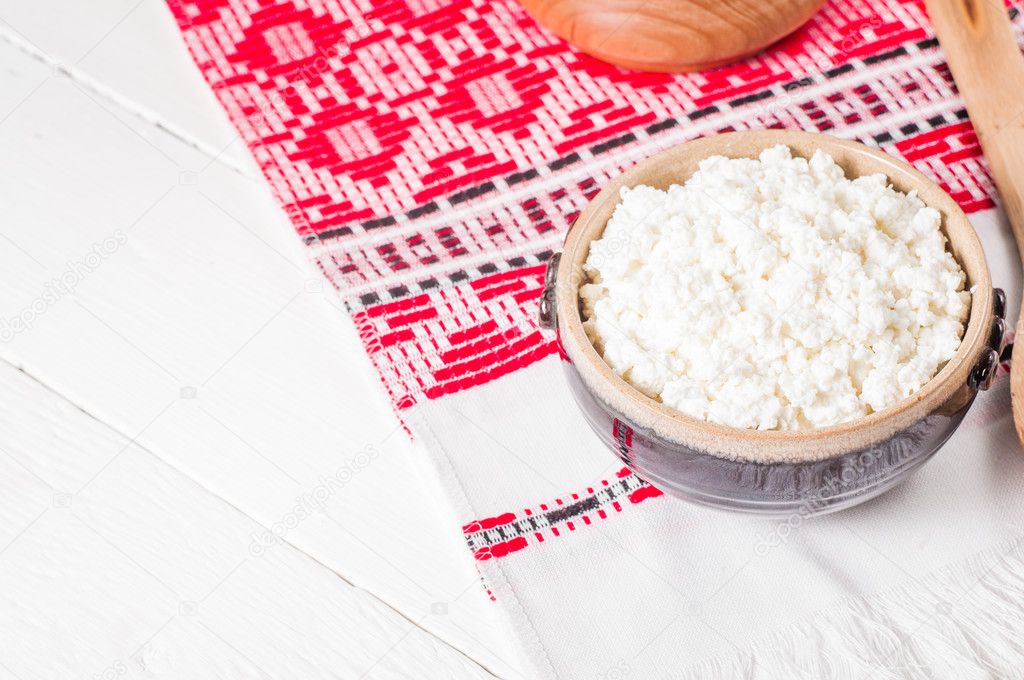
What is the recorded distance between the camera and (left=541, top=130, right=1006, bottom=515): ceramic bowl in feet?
1.90

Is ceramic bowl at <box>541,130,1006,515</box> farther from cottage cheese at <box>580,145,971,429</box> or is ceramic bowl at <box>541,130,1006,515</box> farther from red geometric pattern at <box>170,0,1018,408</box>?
red geometric pattern at <box>170,0,1018,408</box>

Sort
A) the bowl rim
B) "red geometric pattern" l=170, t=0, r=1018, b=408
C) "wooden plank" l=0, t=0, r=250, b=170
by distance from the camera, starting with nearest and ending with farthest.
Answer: the bowl rim < "red geometric pattern" l=170, t=0, r=1018, b=408 < "wooden plank" l=0, t=0, r=250, b=170

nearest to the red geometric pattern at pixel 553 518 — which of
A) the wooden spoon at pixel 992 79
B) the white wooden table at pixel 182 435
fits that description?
the white wooden table at pixel 182 435

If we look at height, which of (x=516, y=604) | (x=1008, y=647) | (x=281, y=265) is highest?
(x=281, y=265)

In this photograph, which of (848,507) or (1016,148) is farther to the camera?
(1016,148)

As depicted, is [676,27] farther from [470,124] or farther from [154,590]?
[154,590]

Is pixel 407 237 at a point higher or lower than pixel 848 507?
higher

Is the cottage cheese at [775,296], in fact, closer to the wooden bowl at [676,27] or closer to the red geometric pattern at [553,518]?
the red geometric pattern at [553,518]

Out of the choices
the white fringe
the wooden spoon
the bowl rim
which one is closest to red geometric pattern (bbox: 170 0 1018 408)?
the wooden spoon

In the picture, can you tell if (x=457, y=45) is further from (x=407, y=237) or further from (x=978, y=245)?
(x=978, y=245)

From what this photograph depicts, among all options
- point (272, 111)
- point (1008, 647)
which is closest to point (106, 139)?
point (272, 111)

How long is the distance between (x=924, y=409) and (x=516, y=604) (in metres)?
0.25

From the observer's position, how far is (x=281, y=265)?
2.78 feet

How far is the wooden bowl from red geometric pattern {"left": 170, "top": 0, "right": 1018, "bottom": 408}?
26mm
